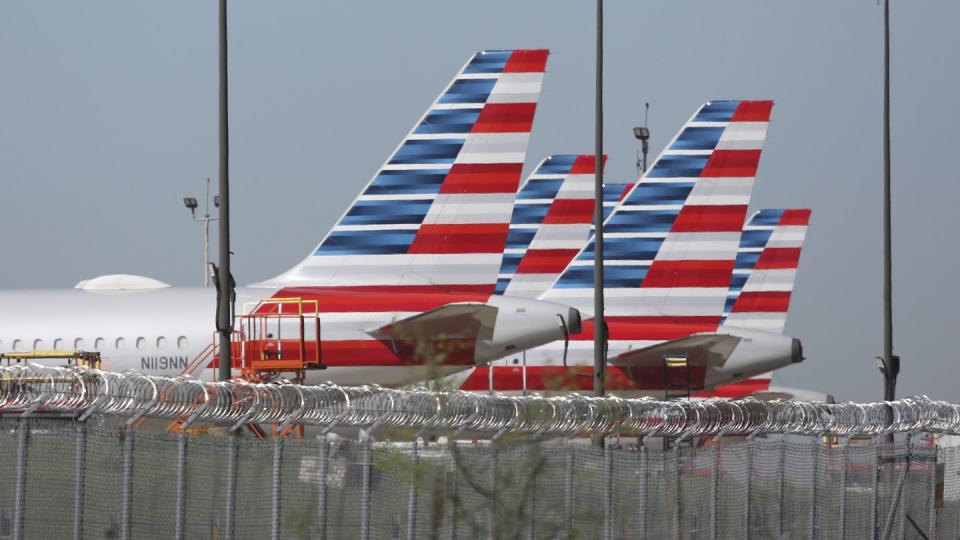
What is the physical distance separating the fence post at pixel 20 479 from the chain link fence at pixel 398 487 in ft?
0.03

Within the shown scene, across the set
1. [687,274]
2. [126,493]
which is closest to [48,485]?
[126,493]

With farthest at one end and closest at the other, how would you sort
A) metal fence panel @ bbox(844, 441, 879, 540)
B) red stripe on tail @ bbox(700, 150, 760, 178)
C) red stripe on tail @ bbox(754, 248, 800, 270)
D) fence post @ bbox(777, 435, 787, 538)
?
red stripe on tail @ bbox(754, 248, 800, 270) → red stripe on tail @ bbox(700, 150, 760, 178) → metal fence panel @ bbox(844, 441, 879, 540) → fence post @ bbox(777, 435, 787, 538)

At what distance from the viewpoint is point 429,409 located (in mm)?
18000

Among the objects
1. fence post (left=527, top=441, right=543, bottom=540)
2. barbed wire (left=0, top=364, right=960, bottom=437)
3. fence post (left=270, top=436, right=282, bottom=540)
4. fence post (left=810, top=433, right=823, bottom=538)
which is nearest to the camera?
barbed wire (left=0, top=364, right=960, bottom=437)

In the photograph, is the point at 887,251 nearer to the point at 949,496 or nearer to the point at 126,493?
the point at 949,496

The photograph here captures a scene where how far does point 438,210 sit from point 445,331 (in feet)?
15.9

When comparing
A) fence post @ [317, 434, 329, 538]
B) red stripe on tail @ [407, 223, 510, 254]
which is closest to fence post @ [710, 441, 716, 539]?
fence post @ [317, 434, 329, 538]

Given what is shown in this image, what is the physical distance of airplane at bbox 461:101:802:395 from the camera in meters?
42.7

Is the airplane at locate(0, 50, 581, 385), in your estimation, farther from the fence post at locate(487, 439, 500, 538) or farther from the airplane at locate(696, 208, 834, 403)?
the fence post at locate(487, 439, 500, 538)

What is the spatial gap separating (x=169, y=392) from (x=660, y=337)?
2814 cm

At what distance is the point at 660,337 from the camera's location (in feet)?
140

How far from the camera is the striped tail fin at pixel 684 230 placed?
151ft

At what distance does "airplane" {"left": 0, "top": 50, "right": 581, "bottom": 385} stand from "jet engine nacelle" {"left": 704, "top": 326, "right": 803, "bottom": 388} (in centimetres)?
656

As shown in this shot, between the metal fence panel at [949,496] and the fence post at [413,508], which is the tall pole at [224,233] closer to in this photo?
the fence post at [413,508]
